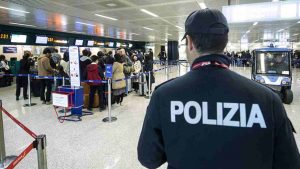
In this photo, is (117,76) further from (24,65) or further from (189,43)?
(189,43)

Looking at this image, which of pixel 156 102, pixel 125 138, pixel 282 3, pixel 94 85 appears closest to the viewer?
pixel 156 102

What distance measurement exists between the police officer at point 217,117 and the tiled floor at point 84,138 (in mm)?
2380

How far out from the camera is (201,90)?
0.94 m

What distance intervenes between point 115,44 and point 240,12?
18.1 metres

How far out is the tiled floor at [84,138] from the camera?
329 cm

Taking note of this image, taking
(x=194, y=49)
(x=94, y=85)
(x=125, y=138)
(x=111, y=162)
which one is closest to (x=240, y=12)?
(x=94, y=85)

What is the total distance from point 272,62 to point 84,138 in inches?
255

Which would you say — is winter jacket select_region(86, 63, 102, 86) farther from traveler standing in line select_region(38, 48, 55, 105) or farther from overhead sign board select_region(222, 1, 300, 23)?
overhead sign board select_region(222, 1, 300, 23)

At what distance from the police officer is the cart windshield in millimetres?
7274

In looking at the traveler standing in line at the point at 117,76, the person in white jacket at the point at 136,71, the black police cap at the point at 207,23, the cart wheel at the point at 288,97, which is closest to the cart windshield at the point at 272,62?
the cart wheel at the point at 288,97

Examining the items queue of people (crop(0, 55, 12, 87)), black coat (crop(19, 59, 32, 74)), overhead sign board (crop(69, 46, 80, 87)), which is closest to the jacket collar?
overhead sign board (crop(69, 46, 80, 87))

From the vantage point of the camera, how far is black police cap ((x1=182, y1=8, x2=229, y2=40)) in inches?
38.7

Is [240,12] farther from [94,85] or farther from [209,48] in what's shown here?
[209,48]

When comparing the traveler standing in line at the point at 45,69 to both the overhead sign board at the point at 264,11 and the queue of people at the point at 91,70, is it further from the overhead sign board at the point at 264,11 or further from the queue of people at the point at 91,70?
the overhead sign board at the point at 264,11
